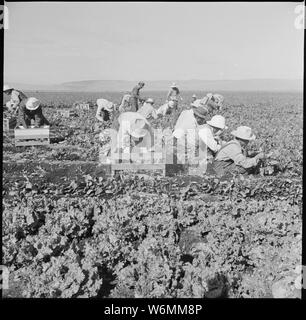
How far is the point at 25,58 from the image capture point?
4.31 meters

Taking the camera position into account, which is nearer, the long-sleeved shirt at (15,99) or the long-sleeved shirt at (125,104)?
the long-sleeved shirt at (15,99)

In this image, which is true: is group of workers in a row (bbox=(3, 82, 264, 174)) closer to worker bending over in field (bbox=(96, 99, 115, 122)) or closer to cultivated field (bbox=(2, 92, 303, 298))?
worker bending over in field (bbox=(96, 99, 115, 122))

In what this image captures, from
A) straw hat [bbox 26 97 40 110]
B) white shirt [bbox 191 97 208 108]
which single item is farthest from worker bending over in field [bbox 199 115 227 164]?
straw hat [bbox 26 97 40 110]

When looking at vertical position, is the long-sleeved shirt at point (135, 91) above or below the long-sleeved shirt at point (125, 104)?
above

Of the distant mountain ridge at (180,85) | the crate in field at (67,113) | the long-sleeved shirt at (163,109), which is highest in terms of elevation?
the distant mountain ridge at (180,85)

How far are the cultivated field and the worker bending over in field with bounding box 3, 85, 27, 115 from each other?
219mm

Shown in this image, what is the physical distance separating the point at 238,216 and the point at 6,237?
2324 mm

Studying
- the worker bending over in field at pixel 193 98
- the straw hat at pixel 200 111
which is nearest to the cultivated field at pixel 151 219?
the worker bending over in field at pixel 193 98

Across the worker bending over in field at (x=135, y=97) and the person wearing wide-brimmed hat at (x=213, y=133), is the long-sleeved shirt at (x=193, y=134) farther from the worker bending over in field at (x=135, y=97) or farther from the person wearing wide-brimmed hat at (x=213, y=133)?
the worker bending over in field at (x=135, y=97)

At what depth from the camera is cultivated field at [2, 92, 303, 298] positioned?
377 cm

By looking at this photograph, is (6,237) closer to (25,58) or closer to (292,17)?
(25,58)

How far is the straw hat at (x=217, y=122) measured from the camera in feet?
15.7

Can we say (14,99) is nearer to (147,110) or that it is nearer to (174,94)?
(147,110)

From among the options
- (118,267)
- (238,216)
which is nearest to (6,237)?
(118,267)
